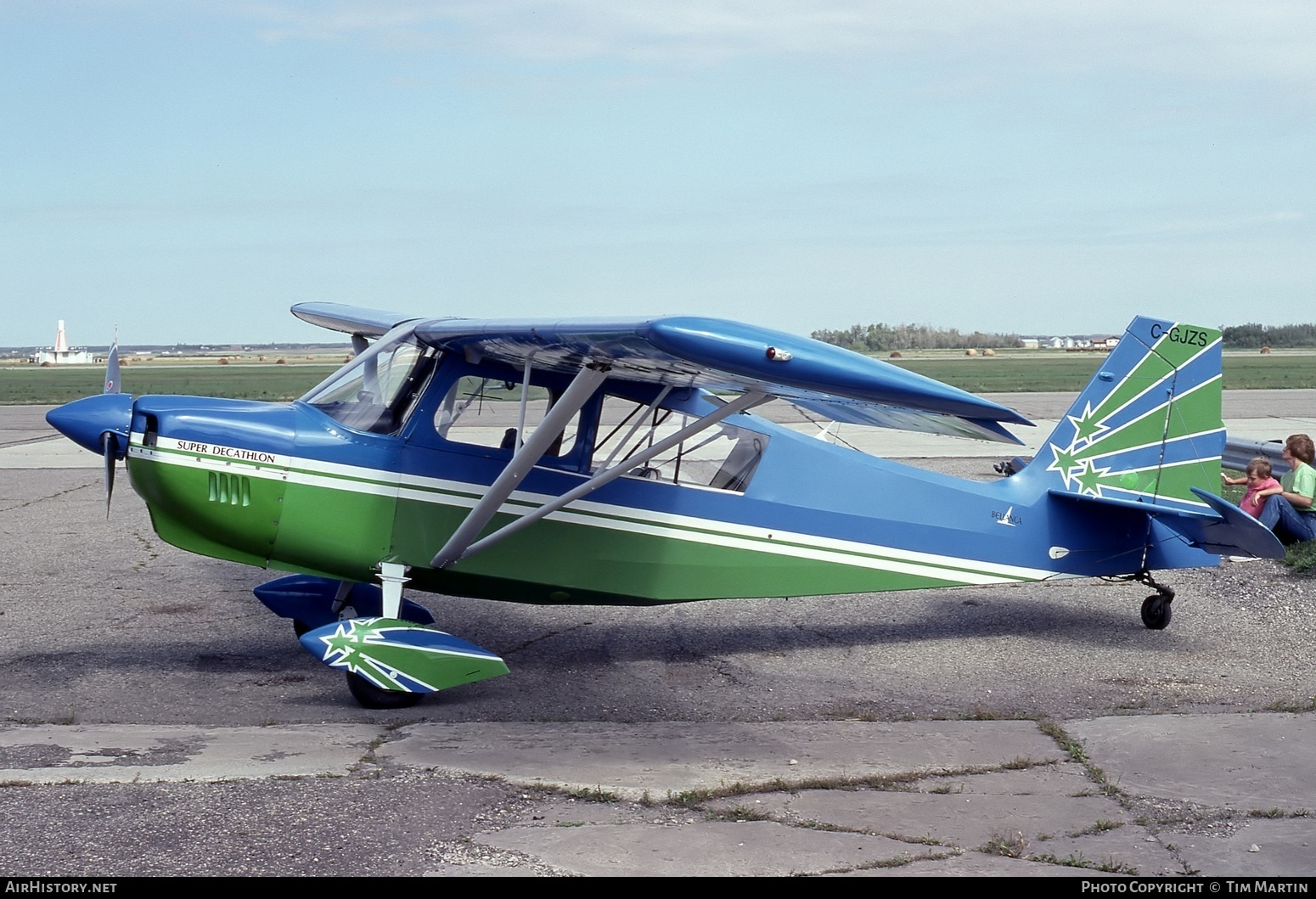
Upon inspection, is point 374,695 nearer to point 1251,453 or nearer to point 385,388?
point 385,388

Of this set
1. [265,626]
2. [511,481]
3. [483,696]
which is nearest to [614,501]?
[511,481]

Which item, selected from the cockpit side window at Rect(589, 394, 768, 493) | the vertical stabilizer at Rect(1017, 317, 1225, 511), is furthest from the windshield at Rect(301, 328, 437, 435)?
the vertical stabilizer at Rect(1017, 317, 1225, 511)

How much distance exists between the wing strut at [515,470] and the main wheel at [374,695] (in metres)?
0.83

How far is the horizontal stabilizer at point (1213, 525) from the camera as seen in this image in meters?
7.73

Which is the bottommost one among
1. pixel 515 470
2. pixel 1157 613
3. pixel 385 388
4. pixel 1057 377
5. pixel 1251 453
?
pixel 1057 377

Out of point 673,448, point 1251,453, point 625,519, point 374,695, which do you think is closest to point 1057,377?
point 1251,453

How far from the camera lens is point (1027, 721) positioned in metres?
6.43

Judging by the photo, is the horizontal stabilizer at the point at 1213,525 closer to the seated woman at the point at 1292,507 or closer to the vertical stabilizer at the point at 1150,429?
the vertical stabilizer at the point at 1150,429

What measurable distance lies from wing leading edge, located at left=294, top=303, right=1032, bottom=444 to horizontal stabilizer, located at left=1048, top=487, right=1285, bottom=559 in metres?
1.72

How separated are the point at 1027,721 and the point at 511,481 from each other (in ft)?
10.6

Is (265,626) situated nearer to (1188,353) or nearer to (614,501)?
(614,501)

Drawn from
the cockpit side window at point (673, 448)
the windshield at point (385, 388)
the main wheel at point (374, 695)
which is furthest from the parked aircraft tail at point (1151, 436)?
the main wheel at point (374, 695)

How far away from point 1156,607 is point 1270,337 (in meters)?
154

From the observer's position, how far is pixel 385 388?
7.15 meters
